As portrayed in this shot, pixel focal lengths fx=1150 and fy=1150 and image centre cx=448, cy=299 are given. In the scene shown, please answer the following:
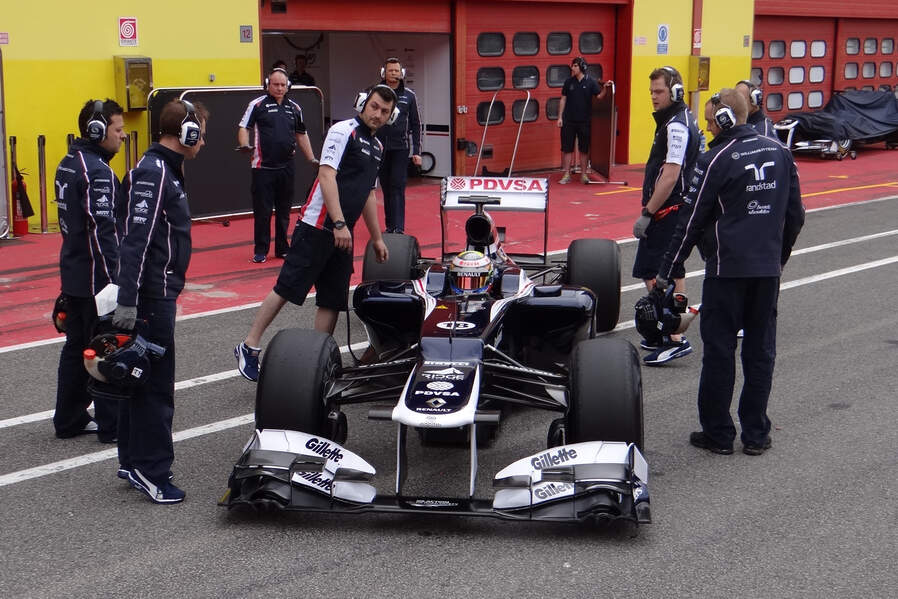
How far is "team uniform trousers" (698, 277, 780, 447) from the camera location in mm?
5934

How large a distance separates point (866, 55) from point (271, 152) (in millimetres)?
18314

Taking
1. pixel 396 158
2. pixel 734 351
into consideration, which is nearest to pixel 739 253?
pixel 734 351

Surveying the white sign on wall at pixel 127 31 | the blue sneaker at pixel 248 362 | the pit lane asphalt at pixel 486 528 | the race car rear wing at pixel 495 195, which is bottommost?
the pit lane asphalt at pixel 486 528

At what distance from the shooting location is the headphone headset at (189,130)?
528 cm

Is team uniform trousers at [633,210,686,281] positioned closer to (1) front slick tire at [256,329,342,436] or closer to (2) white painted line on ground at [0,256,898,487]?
(2) white painted line on ground at [0,256,898,487]

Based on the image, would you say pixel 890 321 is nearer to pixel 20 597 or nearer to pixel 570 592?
pixel 570 592

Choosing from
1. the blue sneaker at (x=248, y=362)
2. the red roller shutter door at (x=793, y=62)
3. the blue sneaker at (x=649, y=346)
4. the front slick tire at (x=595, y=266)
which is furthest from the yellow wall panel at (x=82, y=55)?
the red roller shutter door at (x=793, y=62)

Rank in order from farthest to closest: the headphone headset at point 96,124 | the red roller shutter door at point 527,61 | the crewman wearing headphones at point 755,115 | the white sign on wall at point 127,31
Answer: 1. the red roller shutter door at point 527,61
2. the white sign on wall at point 127,31
3. the crewman wearing headphones at point 755,115
4. the headphone headset at point 96,124

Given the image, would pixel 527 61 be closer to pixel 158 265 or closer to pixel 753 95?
pixel 753 95

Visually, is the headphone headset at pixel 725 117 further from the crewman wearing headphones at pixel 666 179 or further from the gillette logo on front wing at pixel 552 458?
the gillette logo on front wing at pixel 552 458

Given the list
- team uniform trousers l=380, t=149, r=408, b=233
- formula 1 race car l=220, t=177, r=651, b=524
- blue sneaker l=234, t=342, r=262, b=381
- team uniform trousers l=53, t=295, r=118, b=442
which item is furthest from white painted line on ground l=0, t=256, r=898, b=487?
team uniform trousers l=380, t=149, r=408, b=233

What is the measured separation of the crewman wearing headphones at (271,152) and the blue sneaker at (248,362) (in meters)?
4.13

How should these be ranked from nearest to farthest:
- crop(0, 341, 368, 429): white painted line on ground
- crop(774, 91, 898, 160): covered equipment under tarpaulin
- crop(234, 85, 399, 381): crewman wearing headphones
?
crop(0, 341, 368, 429): white painted line on ground, crop(234, 85, 399, 381): crewman wearing headphones, crop(774, 91, 898, 160): covered equipment under tarpaulin

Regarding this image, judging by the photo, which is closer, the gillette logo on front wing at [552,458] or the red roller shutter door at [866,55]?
the gillette logo on front wing at [552,458]
